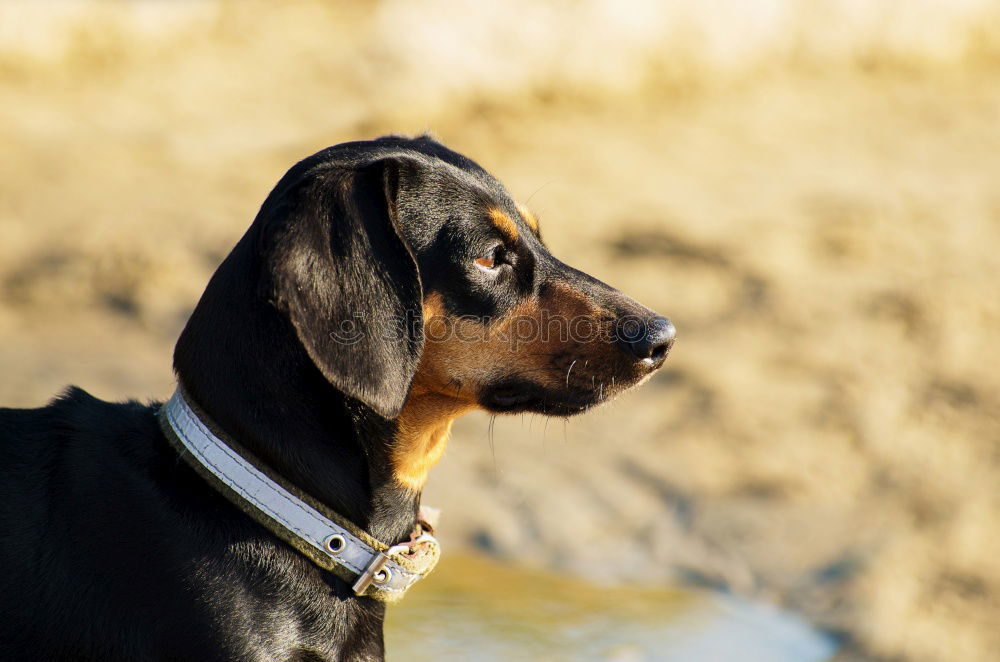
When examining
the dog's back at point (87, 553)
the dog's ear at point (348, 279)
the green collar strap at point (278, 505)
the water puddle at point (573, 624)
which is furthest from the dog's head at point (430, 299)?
the water puddle at point (573, 624)

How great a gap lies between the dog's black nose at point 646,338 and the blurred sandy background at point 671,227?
1.60 m

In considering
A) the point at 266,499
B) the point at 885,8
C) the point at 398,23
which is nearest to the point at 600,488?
the point at 266,499

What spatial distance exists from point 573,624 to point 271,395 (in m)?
2.42

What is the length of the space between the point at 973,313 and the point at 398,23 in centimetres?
501

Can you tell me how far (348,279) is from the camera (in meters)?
2.75

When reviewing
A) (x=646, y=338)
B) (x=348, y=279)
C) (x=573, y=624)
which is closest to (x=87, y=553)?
(x=348, y=279)

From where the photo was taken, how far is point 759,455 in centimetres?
591

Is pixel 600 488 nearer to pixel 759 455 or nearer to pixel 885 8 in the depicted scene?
pixel 759 455

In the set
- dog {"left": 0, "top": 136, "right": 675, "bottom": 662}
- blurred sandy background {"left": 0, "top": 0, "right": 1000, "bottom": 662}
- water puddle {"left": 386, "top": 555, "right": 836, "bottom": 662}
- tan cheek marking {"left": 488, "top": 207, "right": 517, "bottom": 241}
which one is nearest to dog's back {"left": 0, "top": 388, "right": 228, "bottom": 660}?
dog {"left": 0, "top": 136, "right": 675, "bottom": 662}

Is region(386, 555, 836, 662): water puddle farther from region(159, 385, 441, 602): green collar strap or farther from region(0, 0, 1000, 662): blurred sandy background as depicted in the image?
region(159, 385, 441, 602): green collar strap

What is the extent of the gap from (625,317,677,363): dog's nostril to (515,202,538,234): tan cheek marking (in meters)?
0.50

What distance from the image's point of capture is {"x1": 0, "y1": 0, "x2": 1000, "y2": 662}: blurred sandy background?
539 cm

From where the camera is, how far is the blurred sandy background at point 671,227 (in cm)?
539

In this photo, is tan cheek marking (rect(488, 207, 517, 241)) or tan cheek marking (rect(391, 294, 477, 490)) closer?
tan cheek marking (rect(391, 294, 477, 490))
